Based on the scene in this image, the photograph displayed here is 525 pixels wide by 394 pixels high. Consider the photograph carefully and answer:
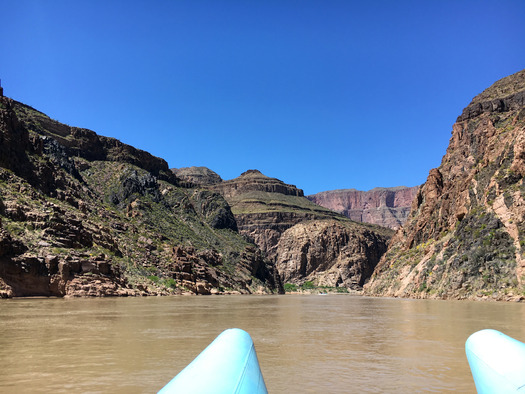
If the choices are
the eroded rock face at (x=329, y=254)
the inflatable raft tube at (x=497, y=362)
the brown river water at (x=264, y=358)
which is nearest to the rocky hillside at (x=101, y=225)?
the brown river water at (x=264, y=358)

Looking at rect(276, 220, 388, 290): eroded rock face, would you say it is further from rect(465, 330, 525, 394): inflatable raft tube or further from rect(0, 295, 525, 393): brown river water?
rect(465, 330, 525, 394): inflatable raft tube

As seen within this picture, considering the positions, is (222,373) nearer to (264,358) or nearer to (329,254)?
(264,358)

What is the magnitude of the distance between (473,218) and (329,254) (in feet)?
453

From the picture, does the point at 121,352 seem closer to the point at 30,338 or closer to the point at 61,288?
the point at 30,338

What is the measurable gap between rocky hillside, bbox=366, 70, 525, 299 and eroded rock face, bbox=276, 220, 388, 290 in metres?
92.4

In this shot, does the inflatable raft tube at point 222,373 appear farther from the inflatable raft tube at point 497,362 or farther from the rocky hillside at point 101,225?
the rocky hillside at point 101,225

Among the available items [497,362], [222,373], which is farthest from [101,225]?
[497,362]

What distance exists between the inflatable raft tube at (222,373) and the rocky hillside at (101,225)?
40.5 metres

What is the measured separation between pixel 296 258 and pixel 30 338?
180 meters

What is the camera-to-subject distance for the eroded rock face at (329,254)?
596 ft

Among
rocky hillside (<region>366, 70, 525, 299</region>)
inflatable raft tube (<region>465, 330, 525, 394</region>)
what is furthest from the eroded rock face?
inflatable raft tube (<region>465, 330, 525, 394</region>)

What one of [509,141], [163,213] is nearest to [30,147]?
[163,213]

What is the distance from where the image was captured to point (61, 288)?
4369cm

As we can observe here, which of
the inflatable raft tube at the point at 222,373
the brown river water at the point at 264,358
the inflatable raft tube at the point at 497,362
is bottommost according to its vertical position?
the brown river water at the point at 264,358
